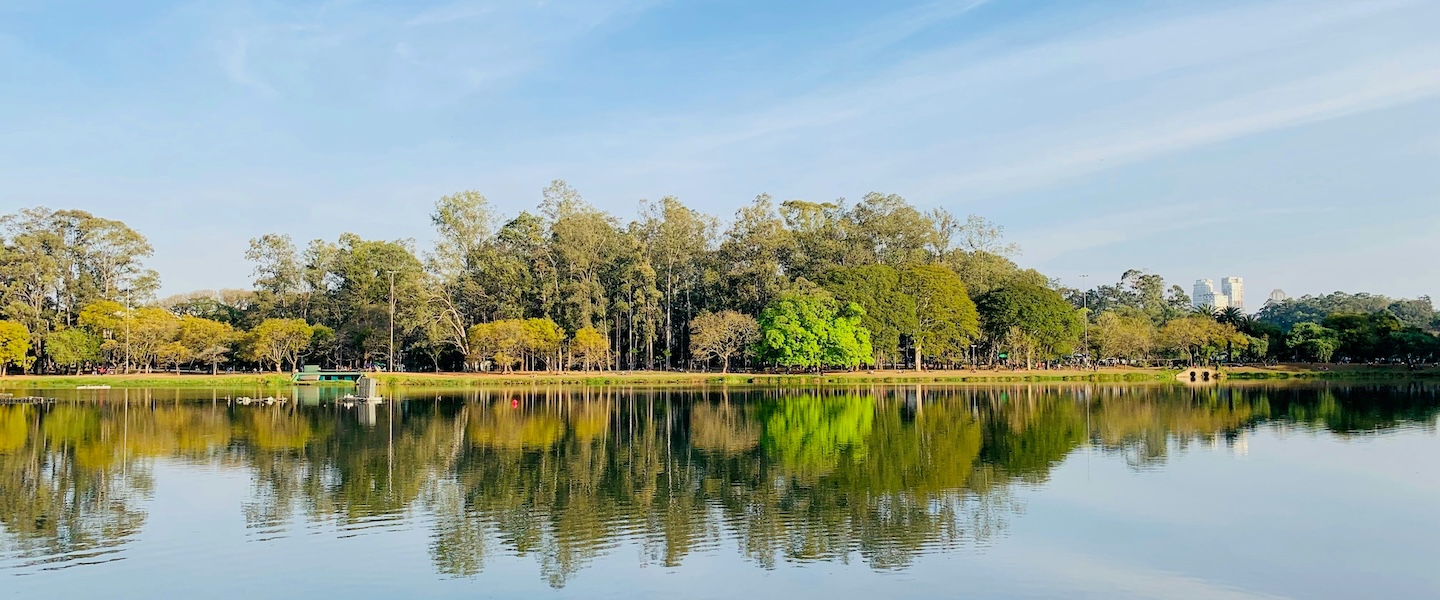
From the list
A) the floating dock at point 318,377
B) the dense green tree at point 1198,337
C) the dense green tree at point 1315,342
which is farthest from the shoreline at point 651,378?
the dense green tree at point 1198,337

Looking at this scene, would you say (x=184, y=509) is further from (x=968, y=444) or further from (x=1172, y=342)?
(x=1172, y=342)

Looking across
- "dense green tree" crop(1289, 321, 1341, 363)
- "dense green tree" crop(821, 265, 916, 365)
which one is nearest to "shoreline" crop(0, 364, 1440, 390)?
"dense green tree" crop(821, 265, 916, 365)

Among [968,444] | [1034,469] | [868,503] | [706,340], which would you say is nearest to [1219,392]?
[706,340]

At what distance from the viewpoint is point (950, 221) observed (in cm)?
9788

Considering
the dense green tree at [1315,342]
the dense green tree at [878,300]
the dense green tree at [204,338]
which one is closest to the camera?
the dense green tree at [204,338]

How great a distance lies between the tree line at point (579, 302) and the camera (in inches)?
3063

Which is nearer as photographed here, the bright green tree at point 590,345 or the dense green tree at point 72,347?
the dense green tree at point 72,347

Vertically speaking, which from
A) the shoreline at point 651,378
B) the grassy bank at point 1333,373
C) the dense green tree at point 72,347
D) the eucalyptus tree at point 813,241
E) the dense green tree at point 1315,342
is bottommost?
the grassy bank at point 1333,373

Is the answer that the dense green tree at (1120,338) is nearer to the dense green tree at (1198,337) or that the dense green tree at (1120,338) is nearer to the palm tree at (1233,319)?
the dense green tree at (1198,337)

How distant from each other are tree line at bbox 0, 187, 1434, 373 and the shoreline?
194cm

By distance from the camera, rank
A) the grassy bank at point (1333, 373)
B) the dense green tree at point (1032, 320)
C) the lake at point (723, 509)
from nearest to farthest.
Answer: the lake at point (723, 509), the dense green tree at point (1032, 320), the grassy bank at point (1333, 373)

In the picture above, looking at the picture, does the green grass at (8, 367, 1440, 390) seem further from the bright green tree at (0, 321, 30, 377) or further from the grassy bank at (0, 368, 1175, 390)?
the bright green tree at (0, 321, 30, 377)

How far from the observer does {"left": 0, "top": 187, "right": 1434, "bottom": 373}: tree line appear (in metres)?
77.8

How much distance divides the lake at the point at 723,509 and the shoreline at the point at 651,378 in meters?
31.6
